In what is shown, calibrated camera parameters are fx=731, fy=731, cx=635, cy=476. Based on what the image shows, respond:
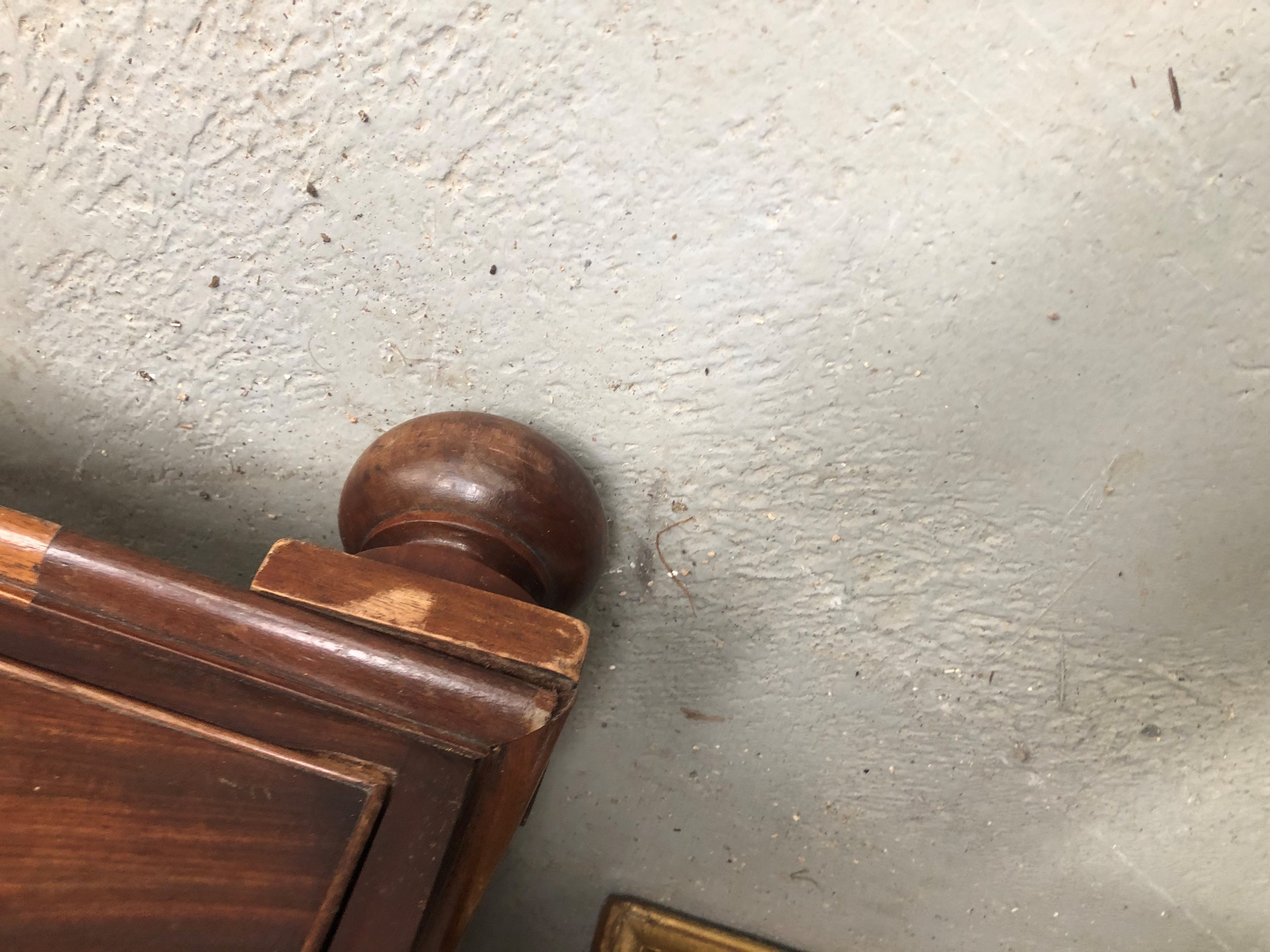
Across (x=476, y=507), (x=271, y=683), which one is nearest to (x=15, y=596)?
(x=271, y=683)

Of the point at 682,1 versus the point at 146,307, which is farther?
the point at 146,307

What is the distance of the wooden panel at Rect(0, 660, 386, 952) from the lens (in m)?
0.31

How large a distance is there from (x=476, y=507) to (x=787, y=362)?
0.28 m

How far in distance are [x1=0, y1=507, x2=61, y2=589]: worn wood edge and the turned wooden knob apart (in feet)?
0.52

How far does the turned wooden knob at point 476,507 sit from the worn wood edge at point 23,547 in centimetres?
16

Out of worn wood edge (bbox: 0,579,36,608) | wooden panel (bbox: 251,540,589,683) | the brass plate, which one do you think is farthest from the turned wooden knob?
the brass plate

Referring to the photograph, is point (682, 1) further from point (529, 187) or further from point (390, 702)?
point (390, 702)

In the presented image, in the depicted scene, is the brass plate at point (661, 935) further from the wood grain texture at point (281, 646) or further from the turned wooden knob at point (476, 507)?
the wood grain texture at point (281, 646)

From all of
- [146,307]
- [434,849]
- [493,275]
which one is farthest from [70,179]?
[434,849]

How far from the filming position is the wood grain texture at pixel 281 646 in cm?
34

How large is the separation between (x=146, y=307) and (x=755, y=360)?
1.76 feet

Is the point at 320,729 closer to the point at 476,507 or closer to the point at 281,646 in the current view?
the point at 281,646

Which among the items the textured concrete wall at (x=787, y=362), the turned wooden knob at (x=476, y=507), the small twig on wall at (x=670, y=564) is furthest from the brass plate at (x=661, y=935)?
the turned wooden knob at (x=476, y=507)

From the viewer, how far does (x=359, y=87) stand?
0.55 meters
